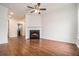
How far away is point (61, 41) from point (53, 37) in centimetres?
40

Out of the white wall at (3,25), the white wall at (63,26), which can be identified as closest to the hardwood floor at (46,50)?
the white wall at (63,26)

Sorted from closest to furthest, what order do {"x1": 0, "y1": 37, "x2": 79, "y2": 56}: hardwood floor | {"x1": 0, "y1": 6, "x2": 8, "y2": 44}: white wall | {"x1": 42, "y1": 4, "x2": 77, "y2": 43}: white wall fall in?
1. {"x1": 0, "y1": 37, "x2": 79, "y2": 56}: hardwood floor
2. {"x1": 42, "y1": 4, "x2": 77, "y2": 43}: white wall
3. {"x1": 0, "y1": 6, "x2": 8, "y2": 44}: white wall

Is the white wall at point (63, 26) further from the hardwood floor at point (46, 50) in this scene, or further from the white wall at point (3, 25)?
the white wall at point (3, 25)

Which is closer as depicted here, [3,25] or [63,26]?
[63,26]

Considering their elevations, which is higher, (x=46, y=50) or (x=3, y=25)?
(x=3, y=25)

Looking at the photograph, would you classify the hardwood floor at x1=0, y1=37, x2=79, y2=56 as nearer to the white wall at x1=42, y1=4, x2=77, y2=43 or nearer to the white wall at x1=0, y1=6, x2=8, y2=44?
the white wall at x1=42, y1=4, x2=77, y2=43

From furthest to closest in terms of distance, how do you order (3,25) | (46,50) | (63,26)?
1. (3,25)
2. (63,26)
3. (46,50)

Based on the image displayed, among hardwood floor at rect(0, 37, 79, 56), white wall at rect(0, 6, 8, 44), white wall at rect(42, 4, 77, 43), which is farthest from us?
white wall at rect(0, 6, 8, 44)

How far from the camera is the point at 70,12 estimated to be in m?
4.45

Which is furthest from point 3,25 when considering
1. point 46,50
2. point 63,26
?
point 63,26

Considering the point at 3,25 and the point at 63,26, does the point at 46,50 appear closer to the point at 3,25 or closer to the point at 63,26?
the point at 63,26

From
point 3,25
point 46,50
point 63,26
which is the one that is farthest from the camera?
point 3,25

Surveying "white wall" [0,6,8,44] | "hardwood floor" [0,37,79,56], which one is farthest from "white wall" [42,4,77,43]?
"white wall" [0,6,8,44]

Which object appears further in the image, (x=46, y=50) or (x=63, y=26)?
(x=63, y=26)
